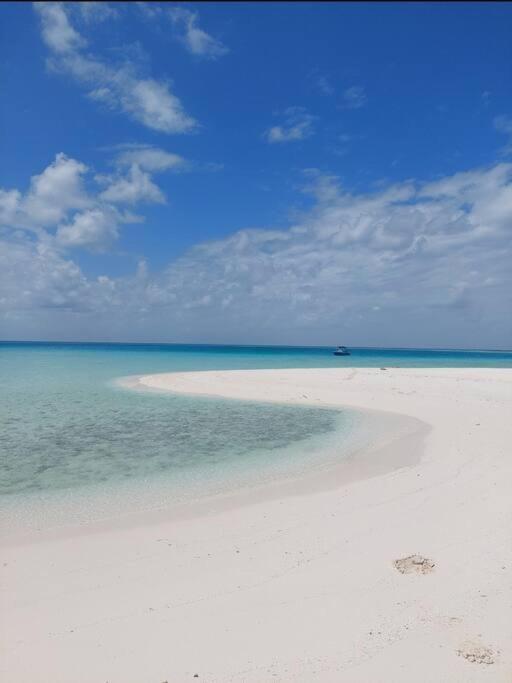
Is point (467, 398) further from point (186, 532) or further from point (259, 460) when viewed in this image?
point (186, 532)

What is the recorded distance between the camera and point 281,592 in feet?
19.7

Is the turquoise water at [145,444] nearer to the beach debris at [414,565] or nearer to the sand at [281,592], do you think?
the sand at [281,592]

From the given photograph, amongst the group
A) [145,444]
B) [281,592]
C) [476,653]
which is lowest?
[145,444]

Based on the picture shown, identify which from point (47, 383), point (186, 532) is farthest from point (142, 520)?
point (47, 383)

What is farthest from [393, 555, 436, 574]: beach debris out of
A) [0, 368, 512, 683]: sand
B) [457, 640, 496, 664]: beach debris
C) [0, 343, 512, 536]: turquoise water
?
[0, 343, 512, 536]: turquoise water

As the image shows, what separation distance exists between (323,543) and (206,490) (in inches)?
161

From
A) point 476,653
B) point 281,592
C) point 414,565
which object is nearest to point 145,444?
point 281,592

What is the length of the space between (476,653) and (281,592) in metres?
2.57

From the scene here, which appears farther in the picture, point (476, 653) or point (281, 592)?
point (281, 592)

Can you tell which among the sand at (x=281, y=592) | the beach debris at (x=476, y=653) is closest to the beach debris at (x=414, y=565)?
the sand at (x=281, y=592)

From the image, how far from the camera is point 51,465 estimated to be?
1280cm

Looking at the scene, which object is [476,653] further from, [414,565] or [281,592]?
[281,592]

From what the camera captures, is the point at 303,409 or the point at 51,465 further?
the point at 303,409

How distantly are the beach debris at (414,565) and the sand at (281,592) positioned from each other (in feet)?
0.11
